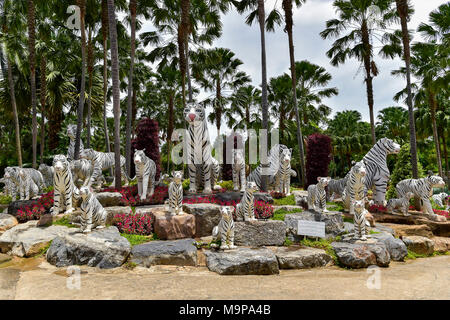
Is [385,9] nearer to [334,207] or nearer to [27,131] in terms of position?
[334,207]

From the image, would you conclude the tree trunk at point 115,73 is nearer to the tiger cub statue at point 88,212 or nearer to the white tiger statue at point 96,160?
the white tiger statue at point 96,160

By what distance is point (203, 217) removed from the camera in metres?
8.05

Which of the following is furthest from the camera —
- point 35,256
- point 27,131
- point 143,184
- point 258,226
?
point 27,131

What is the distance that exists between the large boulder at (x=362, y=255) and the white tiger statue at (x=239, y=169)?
14.2 ft

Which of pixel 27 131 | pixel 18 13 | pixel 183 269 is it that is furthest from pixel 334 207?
pixel 27 131

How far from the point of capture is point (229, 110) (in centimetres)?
2447

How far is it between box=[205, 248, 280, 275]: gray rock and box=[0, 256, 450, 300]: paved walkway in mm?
186

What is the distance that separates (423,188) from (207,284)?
8.44 meters

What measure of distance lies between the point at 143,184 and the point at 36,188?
3.64 meters

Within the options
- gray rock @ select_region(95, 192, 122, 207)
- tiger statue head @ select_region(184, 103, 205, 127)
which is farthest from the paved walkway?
tiger statue head @ select_region(184, 103, 205, 127)

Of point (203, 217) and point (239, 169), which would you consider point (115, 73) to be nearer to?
point (239, 169)

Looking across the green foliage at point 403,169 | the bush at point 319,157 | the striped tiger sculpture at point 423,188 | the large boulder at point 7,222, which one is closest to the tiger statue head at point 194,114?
the bush at point 319,157

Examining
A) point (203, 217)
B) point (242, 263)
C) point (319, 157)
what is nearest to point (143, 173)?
point (203, 217)

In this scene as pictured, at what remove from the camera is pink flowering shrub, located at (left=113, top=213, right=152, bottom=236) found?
7.69 metres
